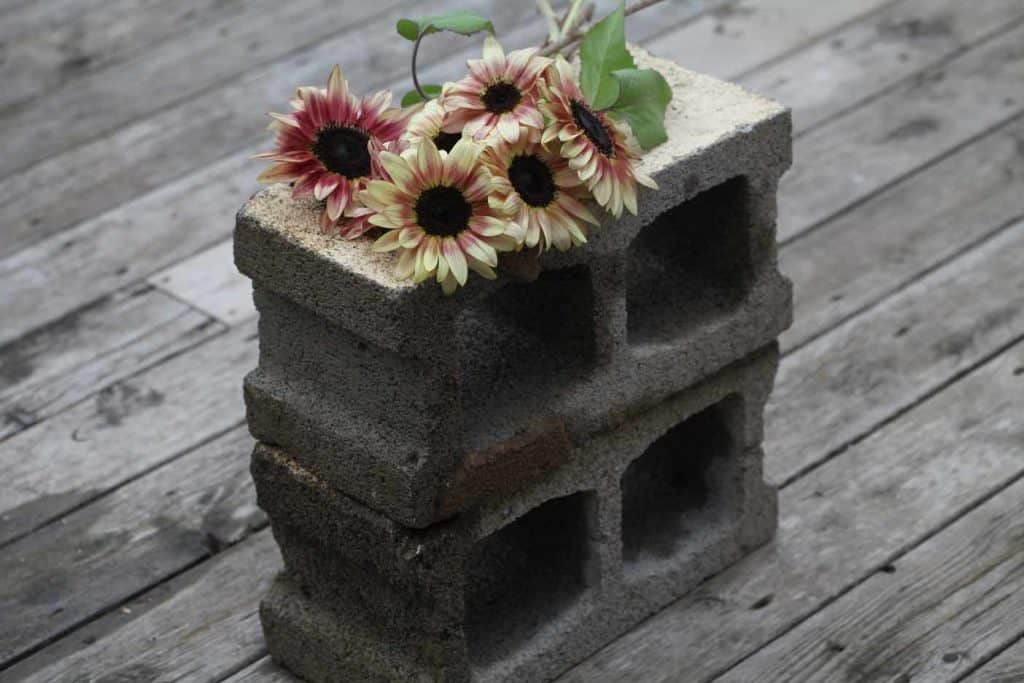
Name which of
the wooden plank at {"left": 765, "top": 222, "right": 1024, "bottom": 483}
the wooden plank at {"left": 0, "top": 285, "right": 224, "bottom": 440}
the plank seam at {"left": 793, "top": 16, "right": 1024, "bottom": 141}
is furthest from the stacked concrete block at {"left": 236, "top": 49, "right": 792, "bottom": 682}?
the plank seam at {"left": 793, "top": 16, "right": 1024, "bottom": 141}

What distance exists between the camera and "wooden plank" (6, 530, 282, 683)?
2113 mm

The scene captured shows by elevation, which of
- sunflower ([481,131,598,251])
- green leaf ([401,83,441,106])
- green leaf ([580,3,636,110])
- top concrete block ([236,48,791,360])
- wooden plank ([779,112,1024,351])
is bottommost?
wooden plank ([779,112,1024,351])

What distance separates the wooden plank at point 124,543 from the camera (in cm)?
221

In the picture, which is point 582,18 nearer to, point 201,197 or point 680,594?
point 680,594

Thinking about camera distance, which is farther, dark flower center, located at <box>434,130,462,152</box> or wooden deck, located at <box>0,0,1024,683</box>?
wooden deck, located at <box>0,0,1024,683</box>

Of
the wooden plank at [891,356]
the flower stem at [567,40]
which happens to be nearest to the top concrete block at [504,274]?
the flower stem at [567,40]

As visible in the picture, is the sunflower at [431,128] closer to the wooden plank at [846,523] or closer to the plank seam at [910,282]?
the wooden plank at [846,523]

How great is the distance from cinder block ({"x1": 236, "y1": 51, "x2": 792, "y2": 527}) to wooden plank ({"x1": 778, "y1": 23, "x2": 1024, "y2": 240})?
84 centimetres

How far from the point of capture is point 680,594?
217 cm

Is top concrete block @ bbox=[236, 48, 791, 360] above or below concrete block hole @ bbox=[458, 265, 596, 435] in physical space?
above

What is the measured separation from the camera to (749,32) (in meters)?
3.42

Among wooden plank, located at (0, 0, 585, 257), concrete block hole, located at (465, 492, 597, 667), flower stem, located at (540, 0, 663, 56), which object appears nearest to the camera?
flower stem, located at (540, 0, 663, 56)

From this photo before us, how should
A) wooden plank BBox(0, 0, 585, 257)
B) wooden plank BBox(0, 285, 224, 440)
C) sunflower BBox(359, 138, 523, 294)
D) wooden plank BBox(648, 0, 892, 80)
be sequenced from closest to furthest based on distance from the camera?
sunflower BBox(359, 138, 523, 294)
wooden plank BBox(0, 285, 224, 440)
wooden plank BBox(0, 0, 585, 257)
wooden plank BBox(648, 0, 892, 80)

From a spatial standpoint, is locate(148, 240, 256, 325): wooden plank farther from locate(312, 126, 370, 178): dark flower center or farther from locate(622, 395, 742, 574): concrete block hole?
locate(312, 126, 370, 178): dark flower center
